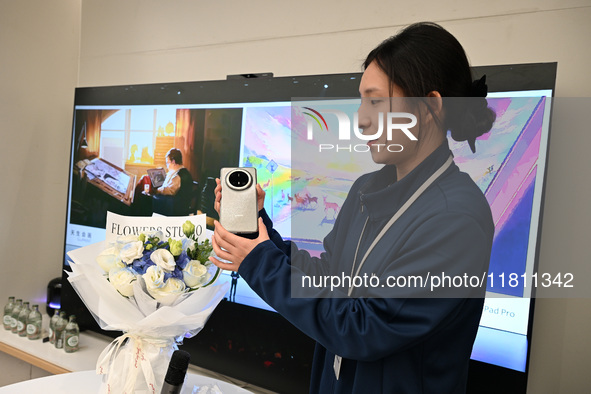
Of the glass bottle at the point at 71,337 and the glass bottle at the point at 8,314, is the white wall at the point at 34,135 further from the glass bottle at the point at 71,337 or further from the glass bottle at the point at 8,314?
the glass bottle at the point at 71,337

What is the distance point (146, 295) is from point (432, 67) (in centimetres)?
73

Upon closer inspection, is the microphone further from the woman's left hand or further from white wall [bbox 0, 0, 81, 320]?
white wall [bbox 0, 0, 81, 320]

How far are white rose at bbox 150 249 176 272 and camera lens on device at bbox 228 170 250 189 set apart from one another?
215 millimetres

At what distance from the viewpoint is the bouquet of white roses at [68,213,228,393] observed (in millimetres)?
1023

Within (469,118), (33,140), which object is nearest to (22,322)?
(33,140)

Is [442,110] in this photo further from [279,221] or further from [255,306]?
[255,306]

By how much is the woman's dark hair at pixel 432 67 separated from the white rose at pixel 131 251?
622mm

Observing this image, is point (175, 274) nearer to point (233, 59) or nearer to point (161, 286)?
point (161, 286)

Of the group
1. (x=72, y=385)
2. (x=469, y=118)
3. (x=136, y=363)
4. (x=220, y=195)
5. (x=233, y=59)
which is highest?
(x=233, y=59)

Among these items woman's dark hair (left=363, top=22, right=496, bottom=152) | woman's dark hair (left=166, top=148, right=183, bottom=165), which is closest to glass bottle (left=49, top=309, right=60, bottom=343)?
woman's dark hair (left=166, top=148, right=183, bottom=165)

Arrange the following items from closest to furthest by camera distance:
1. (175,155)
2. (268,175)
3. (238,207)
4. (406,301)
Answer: (406,301) < (238,207) < (268,175) < (175,155)

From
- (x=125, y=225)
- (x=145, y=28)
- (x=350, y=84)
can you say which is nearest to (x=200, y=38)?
(x=145, y=28)

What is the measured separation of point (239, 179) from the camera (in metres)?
1.13

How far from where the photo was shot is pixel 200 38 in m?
2.36
